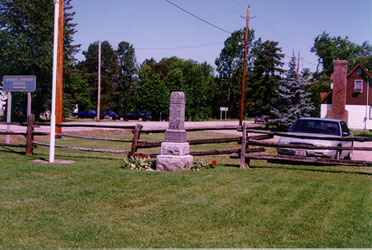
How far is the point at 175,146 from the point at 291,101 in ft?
89.9

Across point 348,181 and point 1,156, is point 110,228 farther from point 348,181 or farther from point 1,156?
point 1,156

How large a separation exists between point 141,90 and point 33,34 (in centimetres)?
3081

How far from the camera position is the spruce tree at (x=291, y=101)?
117 ft

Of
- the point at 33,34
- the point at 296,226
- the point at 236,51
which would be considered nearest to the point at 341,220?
the point at 296,226

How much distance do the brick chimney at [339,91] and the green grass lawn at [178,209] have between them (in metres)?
33.5

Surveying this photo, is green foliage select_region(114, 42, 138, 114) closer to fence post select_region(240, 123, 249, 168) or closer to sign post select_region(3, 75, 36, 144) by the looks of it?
sign post select_region(3, 75, 36, 144)

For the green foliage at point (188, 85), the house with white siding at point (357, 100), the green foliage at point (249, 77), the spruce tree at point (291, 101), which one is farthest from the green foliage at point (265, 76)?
the spruce tree at point (291, 101)

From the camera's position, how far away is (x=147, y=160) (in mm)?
11195

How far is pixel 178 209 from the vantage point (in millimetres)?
6730

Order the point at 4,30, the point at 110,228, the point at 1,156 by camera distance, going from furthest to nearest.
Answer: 1. the point at 4,30
2. the point at 1,156
3. the point at 110,228

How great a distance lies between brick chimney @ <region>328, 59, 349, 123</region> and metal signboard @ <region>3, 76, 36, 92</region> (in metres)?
34.3

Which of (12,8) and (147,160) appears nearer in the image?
(147,160)

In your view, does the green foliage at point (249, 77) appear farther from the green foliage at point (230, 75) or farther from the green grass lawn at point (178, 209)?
the green grass lawn at point (178, 209)

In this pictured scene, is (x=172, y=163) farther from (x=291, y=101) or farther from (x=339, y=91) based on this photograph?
(x=339, y=91)
